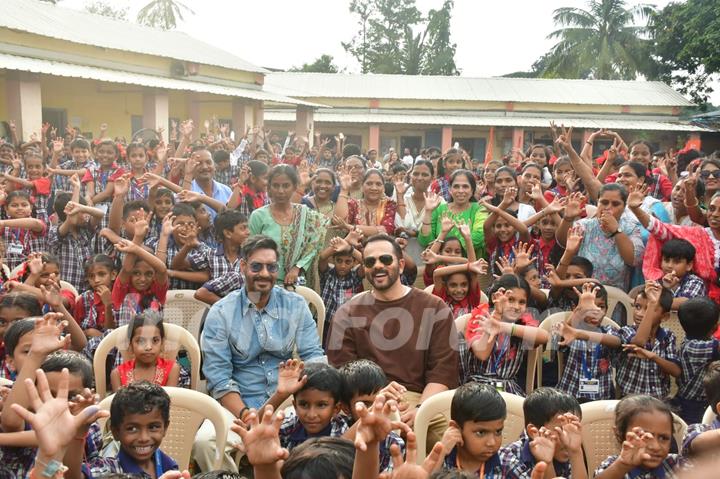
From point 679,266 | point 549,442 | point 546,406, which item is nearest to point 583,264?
point 679,266

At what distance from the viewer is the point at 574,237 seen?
430 centimetres

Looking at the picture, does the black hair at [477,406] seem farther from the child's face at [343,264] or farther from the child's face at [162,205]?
the child's face at [162,205]

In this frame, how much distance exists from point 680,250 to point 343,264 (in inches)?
88.6

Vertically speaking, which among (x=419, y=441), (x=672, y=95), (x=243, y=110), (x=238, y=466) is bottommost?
(x=238, y=466)

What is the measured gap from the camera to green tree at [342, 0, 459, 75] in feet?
117

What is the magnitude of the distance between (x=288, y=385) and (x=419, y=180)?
11.2 feet

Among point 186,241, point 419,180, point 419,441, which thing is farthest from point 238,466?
point 419,180

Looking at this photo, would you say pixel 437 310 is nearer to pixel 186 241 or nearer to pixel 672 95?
pixel 186 241

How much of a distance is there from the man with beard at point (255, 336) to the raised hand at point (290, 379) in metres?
0.71

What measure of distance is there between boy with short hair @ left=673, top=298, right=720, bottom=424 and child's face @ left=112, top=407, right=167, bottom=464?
265 centimetres

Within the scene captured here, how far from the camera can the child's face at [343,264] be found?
4.81 metres

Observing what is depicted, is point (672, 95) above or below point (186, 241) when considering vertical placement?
above

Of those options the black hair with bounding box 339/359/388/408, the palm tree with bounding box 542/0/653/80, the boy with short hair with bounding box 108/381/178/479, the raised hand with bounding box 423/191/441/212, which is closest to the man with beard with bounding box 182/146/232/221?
the raised hand with bounding box 423/191/441/212

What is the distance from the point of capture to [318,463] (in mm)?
2018
